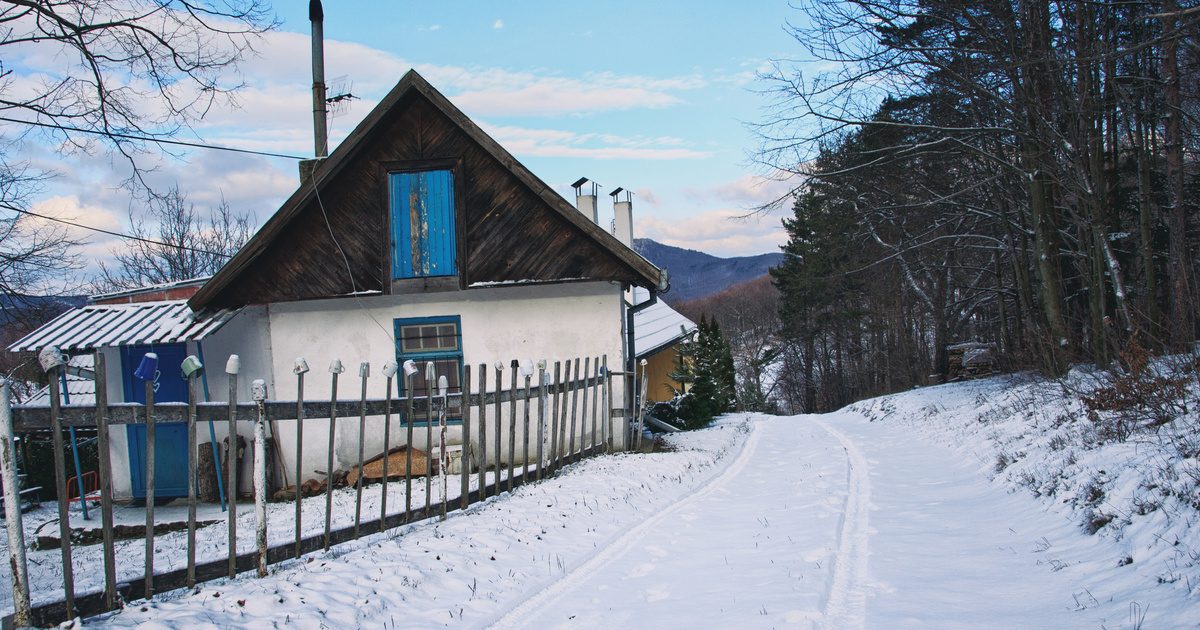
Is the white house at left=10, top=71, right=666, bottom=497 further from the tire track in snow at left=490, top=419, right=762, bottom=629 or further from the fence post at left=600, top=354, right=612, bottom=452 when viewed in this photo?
the tire track in snow at left=490, top=419, right=762, bottom=629

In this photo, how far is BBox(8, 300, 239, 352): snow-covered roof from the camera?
12.5m

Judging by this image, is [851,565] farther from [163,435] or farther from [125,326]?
[125,326]

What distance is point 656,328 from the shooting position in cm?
2972

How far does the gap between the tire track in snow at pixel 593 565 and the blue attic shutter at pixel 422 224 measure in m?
5.98

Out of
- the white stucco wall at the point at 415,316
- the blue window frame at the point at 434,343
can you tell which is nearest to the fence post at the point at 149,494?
the white stucco wall at the point at 415,316

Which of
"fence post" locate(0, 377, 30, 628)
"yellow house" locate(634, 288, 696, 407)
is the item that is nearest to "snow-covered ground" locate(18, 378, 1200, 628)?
"fence post" locate(0, 377, 30, 628)

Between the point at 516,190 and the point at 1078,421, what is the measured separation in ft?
28.5

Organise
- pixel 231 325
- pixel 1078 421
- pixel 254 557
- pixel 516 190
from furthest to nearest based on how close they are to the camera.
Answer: pixel 231 325 → pixel 516 190 → pixel 1078 421 → pixel 254 557

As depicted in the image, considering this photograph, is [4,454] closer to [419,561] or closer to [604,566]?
[419,561]

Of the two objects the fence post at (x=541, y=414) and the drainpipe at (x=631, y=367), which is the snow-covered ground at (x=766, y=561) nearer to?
the fence post at (x=541, y=414)

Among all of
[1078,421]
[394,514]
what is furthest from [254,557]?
[1078,421]

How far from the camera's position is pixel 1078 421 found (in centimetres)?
939

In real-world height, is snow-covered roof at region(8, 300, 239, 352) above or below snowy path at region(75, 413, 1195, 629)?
above

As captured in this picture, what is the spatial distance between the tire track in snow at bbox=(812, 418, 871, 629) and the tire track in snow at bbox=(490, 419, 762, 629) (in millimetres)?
1703
